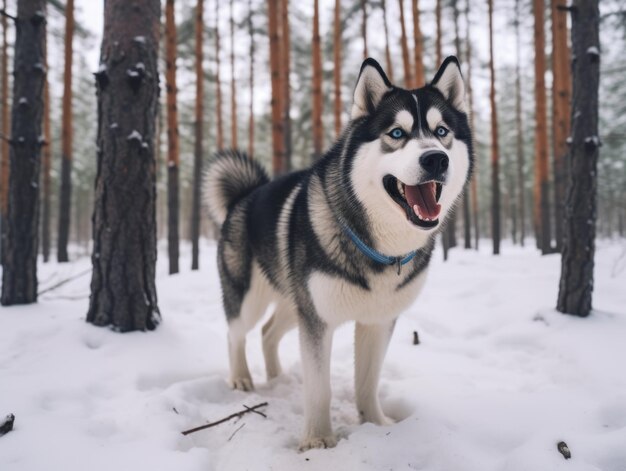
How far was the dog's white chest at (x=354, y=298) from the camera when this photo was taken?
2.11 m

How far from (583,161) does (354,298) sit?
3066 millimetres

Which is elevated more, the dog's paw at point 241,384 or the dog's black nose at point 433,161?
the dog's black nose at point 433,161

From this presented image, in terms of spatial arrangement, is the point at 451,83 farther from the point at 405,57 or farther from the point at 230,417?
the point at 405,57

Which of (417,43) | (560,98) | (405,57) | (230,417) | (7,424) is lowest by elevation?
(230,417)

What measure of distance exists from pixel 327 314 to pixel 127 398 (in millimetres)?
1347

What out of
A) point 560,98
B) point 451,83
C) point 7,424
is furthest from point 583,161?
point 560,98

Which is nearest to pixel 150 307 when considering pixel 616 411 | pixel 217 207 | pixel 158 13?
pixel 217 207

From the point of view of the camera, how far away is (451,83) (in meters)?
2.33

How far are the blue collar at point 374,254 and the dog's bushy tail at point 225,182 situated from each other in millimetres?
1557

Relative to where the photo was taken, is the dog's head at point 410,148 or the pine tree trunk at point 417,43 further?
the pine tree trunk at point 417,43

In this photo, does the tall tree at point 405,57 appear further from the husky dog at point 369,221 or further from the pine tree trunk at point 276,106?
the husky dog at point 369,221

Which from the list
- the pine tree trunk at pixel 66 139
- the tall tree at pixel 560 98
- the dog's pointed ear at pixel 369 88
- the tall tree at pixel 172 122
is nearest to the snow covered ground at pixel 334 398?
the dog's pointed ear at pixel 369 88

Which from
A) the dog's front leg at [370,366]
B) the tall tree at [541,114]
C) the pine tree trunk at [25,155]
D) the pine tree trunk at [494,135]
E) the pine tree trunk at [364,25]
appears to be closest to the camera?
the dog's front leg at [370,366]

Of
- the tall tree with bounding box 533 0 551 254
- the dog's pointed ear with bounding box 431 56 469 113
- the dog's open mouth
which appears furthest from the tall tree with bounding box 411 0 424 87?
the dog's open mouth
